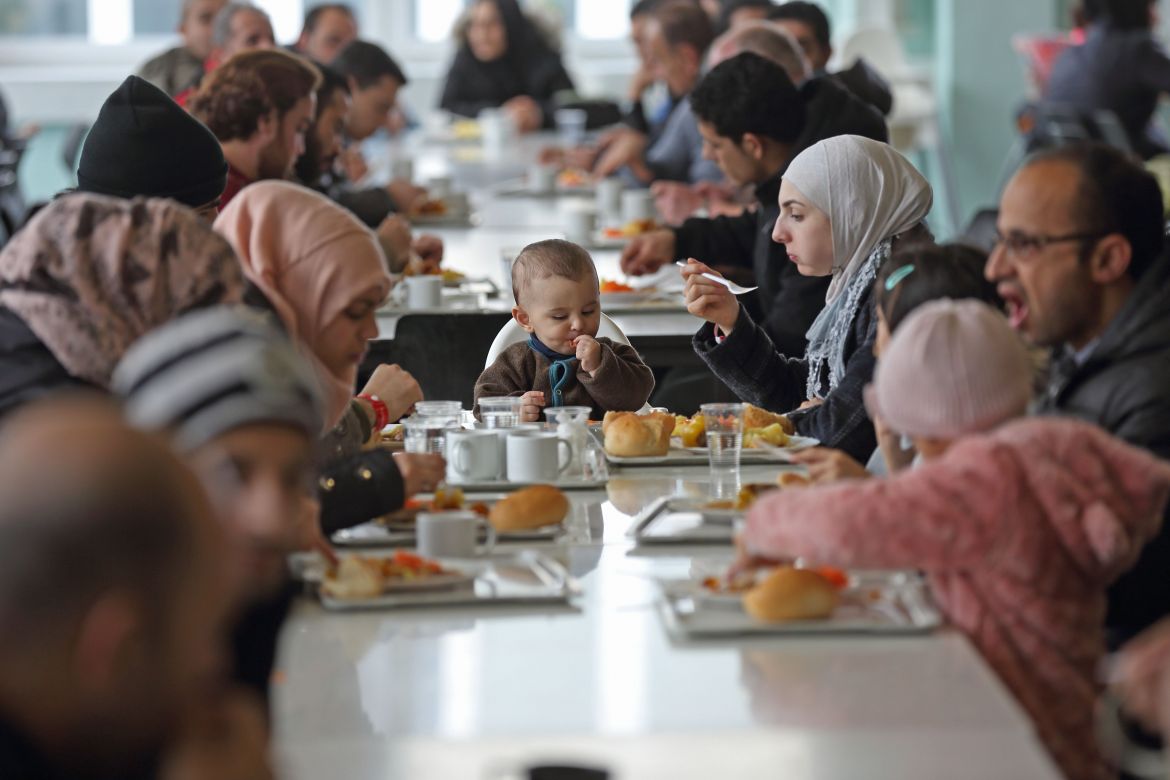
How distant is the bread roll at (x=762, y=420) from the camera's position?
2848 millimetres

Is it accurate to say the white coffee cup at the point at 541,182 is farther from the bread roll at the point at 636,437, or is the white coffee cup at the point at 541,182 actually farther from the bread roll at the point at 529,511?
the bread roll at the point at 529,511

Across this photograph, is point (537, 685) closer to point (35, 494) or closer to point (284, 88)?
point (35, 494)

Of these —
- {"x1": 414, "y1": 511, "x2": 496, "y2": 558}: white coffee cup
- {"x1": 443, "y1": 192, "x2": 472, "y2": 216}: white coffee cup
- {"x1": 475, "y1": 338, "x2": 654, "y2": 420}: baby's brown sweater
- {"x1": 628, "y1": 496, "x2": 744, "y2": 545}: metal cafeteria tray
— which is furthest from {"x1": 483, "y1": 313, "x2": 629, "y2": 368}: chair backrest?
{"x1": 443, "y1": 192, "x2": 472, "y2": 216}: white coffee cup

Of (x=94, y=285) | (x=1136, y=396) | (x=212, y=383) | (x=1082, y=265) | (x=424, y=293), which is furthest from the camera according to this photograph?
(x=424, y=293)

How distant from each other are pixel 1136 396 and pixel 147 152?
1576 millimetres

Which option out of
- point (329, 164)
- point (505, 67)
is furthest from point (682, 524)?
point (505, 67)

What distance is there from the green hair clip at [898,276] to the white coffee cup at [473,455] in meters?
0.62

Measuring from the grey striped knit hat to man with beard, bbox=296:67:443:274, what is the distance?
3.12m

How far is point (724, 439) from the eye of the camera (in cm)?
260

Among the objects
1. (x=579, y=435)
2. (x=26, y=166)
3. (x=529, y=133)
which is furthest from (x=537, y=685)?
(x=26, y=166)

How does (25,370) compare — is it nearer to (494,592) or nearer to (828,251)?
(494,592)

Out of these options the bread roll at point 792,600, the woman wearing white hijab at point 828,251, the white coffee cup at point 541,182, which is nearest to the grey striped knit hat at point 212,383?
the bread roll at point 792,600

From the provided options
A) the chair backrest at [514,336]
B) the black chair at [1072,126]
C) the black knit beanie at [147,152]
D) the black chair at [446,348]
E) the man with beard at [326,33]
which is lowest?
the black chair at [446,348]

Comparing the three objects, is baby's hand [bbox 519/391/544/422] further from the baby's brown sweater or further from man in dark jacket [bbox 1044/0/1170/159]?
man in dark jacket [bbox 1044/0/1170/159]
